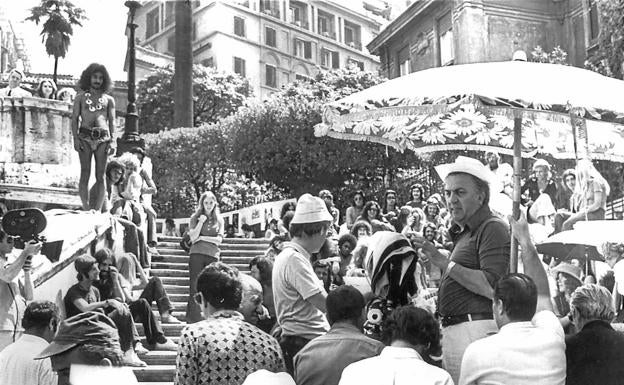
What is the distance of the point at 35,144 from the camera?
2053cm

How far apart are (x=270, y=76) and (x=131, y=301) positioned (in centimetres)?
5701

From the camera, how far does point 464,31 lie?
112 feet

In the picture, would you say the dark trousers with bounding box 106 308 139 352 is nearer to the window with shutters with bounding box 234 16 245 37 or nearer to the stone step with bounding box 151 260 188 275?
the stone step with bounding box 151 260 188 275

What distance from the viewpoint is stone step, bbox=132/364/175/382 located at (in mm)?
10000

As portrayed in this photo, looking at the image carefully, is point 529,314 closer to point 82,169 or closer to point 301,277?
point 301,277

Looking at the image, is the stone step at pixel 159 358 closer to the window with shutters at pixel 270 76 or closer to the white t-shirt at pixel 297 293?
the white t-shirt at pixel 297 293

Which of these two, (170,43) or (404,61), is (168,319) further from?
(170,43)

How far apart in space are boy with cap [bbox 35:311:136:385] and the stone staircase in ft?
20.4

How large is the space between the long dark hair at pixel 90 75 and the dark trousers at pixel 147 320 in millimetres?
3542

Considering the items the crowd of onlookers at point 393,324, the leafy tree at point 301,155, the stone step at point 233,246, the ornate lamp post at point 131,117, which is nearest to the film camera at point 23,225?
the crowd of onlookers at point 393,324

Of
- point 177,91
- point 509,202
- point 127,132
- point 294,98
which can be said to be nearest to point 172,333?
point 509,202

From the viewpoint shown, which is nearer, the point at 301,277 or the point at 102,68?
the point at 301,277

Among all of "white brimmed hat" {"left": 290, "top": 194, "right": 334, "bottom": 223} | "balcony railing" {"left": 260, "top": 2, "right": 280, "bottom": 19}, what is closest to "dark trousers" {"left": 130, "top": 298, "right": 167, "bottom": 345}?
"white brimmed hat" {"left": 290, "top": 194, "right": 334, "bottom": 223}

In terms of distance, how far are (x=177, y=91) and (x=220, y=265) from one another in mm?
33381
